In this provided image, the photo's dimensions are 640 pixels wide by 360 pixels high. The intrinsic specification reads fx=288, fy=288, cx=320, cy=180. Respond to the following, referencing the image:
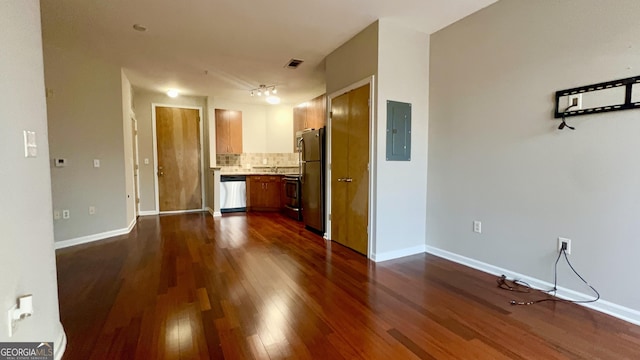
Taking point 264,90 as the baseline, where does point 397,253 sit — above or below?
below

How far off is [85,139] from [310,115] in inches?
145

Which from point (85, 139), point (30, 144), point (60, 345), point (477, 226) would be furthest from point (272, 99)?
point (60, 345)

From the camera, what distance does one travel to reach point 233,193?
6293 mm

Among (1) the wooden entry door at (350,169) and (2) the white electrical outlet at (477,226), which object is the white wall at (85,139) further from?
(2) the white electrical outlet at (477,226)

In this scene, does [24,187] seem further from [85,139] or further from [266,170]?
[266,170]

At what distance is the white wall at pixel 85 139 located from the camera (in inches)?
146

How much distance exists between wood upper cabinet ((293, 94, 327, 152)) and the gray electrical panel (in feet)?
7.24

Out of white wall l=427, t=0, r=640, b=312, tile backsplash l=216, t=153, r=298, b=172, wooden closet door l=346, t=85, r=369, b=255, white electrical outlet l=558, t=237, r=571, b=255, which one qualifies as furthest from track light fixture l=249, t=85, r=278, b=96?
white electrical outlet l=558, t=237, r=571, b=255

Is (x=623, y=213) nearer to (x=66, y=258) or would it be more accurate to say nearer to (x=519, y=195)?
(x=519, y=195)

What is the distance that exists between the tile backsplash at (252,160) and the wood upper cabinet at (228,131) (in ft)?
1.18

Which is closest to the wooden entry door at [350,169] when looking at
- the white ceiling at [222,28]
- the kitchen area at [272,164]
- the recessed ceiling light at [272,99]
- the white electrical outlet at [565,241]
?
the kitchen area at [272,164]

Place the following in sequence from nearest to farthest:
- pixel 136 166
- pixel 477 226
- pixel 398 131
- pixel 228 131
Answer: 1. pixel 477 226
2. pixel 398 131
3. pixel 136 166
4. pixel 228 131

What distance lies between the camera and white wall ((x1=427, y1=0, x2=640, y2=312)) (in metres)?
2.02

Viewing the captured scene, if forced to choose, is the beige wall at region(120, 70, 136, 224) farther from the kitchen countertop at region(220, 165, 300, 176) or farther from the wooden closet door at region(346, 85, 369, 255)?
the wooden closet door at region(346, 85, 369, 255)
